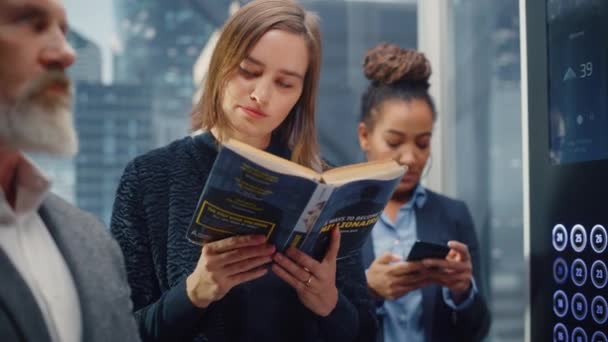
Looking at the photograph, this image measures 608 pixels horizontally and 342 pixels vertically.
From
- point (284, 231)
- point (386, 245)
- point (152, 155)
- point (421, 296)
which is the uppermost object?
point (152, 155)

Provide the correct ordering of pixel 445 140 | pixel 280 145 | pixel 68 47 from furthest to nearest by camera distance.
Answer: pixel 445 140
pixel 280 145
pixel 68 47

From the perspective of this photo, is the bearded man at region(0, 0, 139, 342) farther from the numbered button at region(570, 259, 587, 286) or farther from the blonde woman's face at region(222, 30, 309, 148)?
the numbered button at region(570, 259, 587, 286)

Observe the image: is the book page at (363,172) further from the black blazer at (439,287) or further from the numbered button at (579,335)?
the black blazer at (439,287)

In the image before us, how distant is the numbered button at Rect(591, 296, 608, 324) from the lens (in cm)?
110

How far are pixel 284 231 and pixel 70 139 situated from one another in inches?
15.2

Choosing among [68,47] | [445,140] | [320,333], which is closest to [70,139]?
[68,47]

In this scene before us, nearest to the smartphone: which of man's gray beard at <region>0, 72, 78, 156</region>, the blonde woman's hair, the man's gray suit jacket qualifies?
the blonde woman's hair

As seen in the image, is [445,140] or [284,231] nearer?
[284,231]

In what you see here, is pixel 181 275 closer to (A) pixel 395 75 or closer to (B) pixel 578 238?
(B) pixel 578 238

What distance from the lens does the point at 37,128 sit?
75cm

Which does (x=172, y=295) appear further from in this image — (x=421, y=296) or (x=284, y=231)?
(x=421, y=296)

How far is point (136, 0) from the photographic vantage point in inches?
108

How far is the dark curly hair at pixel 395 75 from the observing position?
1.89 metres

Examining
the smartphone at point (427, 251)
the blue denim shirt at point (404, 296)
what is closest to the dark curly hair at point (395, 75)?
the blue denim shirt at point (404, 296)
